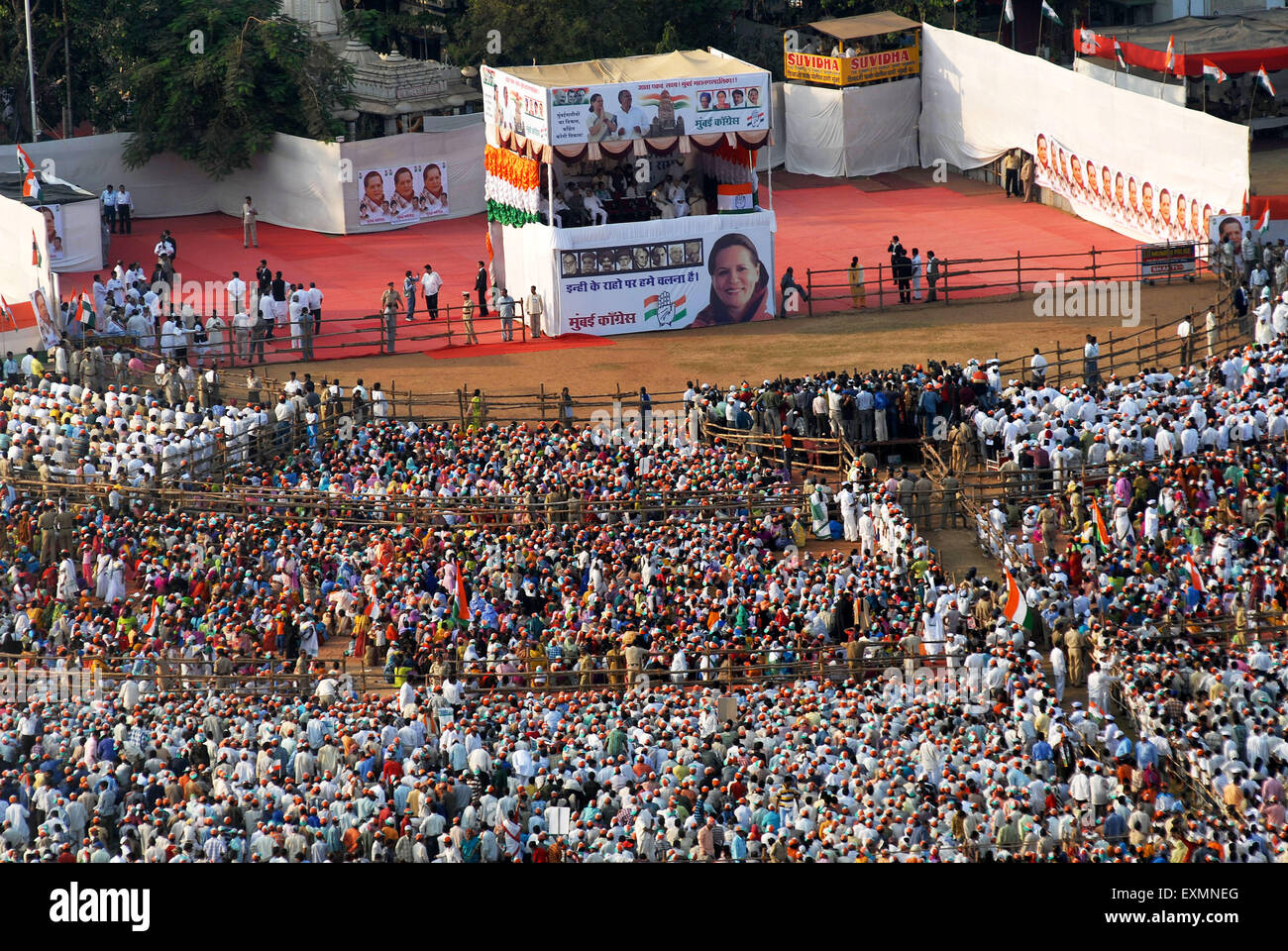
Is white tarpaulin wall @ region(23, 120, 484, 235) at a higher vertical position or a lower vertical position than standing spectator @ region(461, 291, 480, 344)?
higher

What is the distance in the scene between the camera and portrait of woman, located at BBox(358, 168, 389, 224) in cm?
5041

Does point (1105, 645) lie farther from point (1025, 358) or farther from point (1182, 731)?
point (1025, 358)

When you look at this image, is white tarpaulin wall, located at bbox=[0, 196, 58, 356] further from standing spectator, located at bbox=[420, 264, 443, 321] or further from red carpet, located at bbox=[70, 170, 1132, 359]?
standing spectator, located at bbox=[420, 264, 443, 321]

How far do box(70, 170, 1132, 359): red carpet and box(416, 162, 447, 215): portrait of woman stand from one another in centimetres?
55

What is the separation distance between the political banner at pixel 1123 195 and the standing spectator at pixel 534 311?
15.3 meters

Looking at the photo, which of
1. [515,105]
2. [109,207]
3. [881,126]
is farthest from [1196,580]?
→ [109,207]

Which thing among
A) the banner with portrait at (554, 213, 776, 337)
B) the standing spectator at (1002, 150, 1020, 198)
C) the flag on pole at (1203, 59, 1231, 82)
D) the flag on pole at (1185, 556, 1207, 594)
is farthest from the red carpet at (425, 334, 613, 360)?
the flag on pole at (1203, 59, 1231, 82)

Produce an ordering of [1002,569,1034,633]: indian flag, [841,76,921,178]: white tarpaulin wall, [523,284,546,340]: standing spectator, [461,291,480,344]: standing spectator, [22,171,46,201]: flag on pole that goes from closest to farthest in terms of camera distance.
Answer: [1002,569,1034,633]: indian flag → [461,291,480,344]: standing spectator → [523,284,546,340]: standing spectator → [22,171,46,201]: flag on pole → [841,76,921,178]: white tarpaulin wall

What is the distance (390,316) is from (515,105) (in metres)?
5.42

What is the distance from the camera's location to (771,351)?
38.8 meters

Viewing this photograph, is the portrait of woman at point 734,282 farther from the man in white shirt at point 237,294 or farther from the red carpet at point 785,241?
the man in white shirt at point 237,294

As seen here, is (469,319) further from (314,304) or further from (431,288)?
(314,304)
